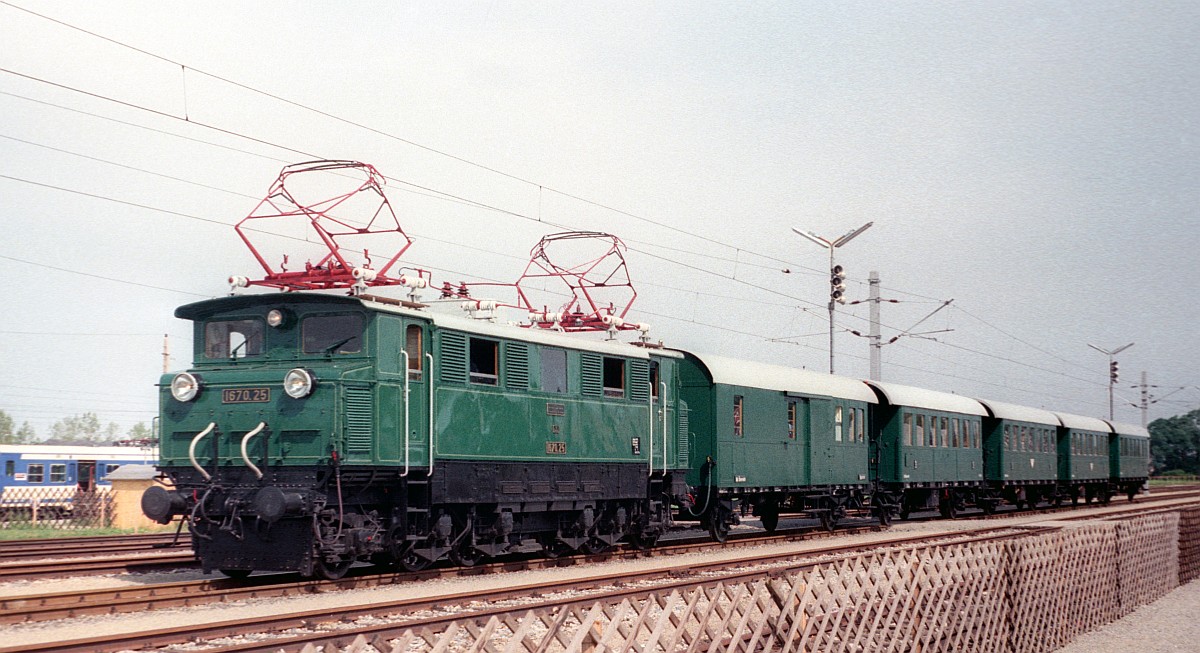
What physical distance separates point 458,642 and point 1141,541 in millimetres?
14248

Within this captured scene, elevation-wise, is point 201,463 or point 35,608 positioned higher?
point 201,463

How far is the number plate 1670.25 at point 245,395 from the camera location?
55.0 feet

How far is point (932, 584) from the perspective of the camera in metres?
12.8

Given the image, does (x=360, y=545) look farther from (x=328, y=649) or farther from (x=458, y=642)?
(x=328, y=649)

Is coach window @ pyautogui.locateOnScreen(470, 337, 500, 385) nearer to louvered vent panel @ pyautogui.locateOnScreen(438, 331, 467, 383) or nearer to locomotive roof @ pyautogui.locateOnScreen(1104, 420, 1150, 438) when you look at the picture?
louvered vent panel @ pyautogui.locateOnScreen(438, 331, 467, 383)

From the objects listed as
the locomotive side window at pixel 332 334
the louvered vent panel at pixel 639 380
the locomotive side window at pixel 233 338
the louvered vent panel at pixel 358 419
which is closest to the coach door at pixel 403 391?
the louvered vent panel at pixel 358 419

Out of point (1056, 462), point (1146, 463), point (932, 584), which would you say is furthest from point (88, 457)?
point (1146, 463)

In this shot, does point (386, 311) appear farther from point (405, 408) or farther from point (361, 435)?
point (361, 435)

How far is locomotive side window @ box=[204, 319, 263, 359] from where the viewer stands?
17703 millimetres

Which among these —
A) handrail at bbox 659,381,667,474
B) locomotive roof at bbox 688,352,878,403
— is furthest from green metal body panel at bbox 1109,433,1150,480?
handrail at bbox 659,381,667,474

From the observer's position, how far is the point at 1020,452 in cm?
4384

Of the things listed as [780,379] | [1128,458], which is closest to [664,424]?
[780,379]

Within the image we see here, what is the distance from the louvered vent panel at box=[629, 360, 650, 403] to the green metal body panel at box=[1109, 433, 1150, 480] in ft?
140

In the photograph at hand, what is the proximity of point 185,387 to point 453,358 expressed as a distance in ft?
13.3
